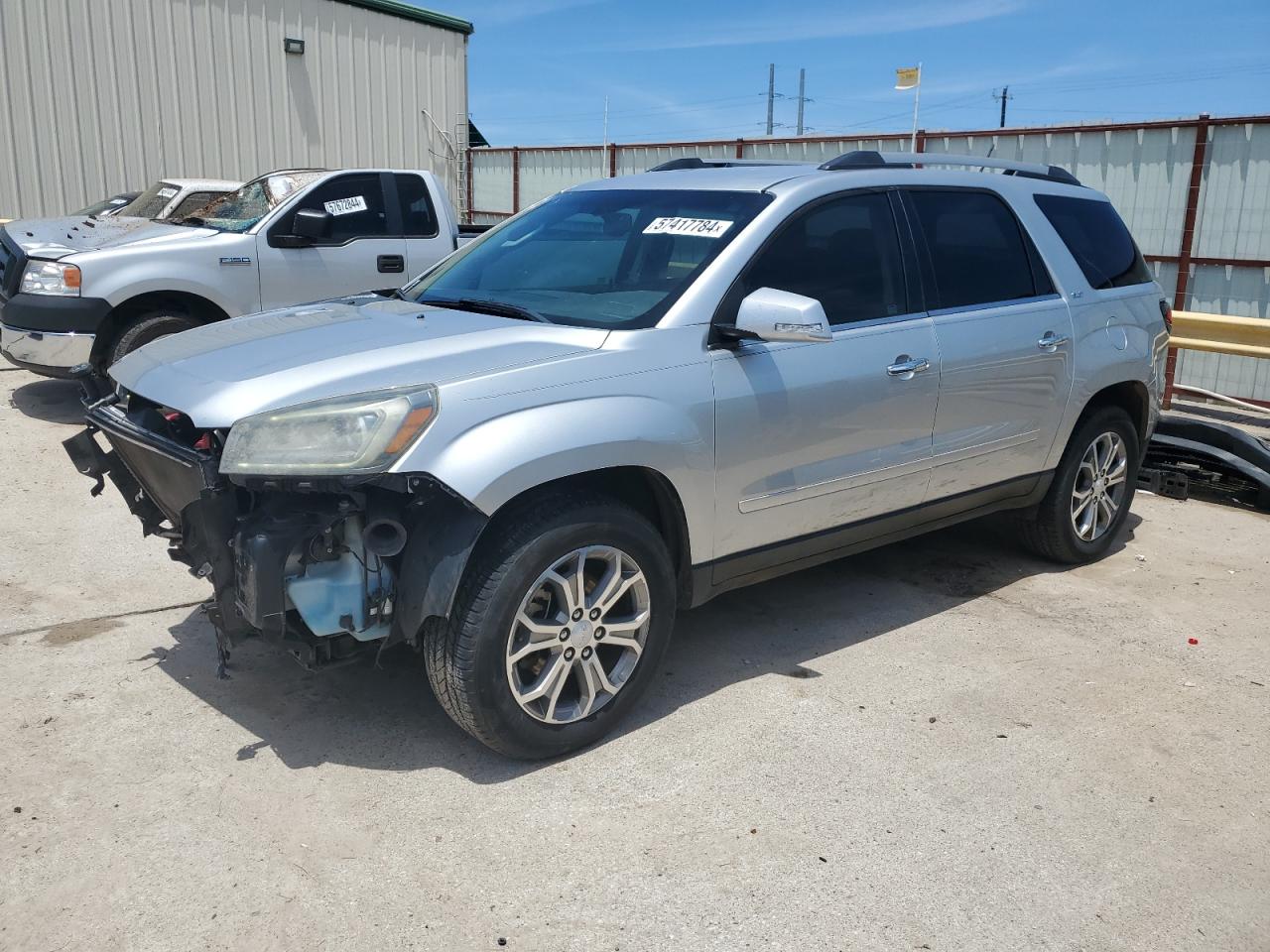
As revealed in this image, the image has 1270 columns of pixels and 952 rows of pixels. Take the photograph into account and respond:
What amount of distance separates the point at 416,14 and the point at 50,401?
509 inches

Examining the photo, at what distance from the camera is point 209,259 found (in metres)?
7.85

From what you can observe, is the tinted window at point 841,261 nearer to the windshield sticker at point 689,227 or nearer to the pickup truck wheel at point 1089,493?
the windshield sticker at point 689,227

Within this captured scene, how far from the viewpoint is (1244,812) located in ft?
11.1

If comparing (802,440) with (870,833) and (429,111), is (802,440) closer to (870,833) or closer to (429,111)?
(870,833)

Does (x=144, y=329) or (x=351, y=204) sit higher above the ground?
(x=351, y=204)

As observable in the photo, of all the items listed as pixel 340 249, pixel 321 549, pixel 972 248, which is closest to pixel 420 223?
pixel 340 249

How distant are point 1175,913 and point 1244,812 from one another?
26.5 inches

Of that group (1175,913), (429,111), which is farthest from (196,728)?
(429,111)

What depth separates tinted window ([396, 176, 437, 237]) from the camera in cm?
889

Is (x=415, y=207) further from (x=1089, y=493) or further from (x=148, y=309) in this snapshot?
(x=1089, y=493)

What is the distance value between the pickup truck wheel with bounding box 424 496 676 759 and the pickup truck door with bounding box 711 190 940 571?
393 millimetres

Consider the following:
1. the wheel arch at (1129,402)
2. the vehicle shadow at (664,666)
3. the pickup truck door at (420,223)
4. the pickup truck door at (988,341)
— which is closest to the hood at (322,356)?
the vehicle shadow at (664,666)

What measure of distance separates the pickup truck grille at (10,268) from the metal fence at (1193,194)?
847 centimetres

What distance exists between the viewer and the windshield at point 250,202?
8305mm
